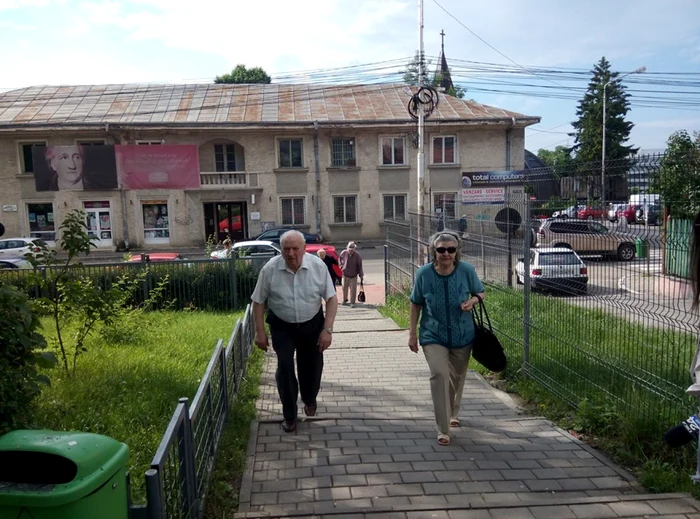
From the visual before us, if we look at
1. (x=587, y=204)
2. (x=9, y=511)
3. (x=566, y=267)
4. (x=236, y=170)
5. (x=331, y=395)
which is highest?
(x=236, y=170)

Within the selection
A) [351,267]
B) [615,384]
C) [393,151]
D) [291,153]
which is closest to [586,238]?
[615,384]

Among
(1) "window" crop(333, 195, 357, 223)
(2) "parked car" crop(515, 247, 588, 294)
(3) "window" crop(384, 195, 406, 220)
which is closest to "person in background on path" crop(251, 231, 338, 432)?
(2) "parked car" crop(515, 247, 588, 294)

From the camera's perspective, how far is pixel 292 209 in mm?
31766

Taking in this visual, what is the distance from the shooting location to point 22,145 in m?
30.5

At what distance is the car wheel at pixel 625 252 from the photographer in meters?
4.40

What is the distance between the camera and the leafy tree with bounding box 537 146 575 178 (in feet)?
21.7

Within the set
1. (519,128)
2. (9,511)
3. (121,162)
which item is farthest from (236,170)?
(9,511)

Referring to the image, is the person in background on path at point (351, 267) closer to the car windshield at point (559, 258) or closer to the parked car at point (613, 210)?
the car windshield at point (559, 258)

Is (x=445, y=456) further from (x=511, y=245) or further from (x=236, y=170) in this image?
(x=236, y=170)

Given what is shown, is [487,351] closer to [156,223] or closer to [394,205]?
[394,205]

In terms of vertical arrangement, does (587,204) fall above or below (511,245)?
above

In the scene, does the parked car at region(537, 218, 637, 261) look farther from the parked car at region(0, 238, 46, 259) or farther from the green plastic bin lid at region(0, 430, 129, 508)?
the parked car at region(0, 238, 46, 259)

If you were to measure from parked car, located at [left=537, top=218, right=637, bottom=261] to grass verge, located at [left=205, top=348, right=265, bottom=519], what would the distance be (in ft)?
10.4

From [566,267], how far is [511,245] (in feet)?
3.45
